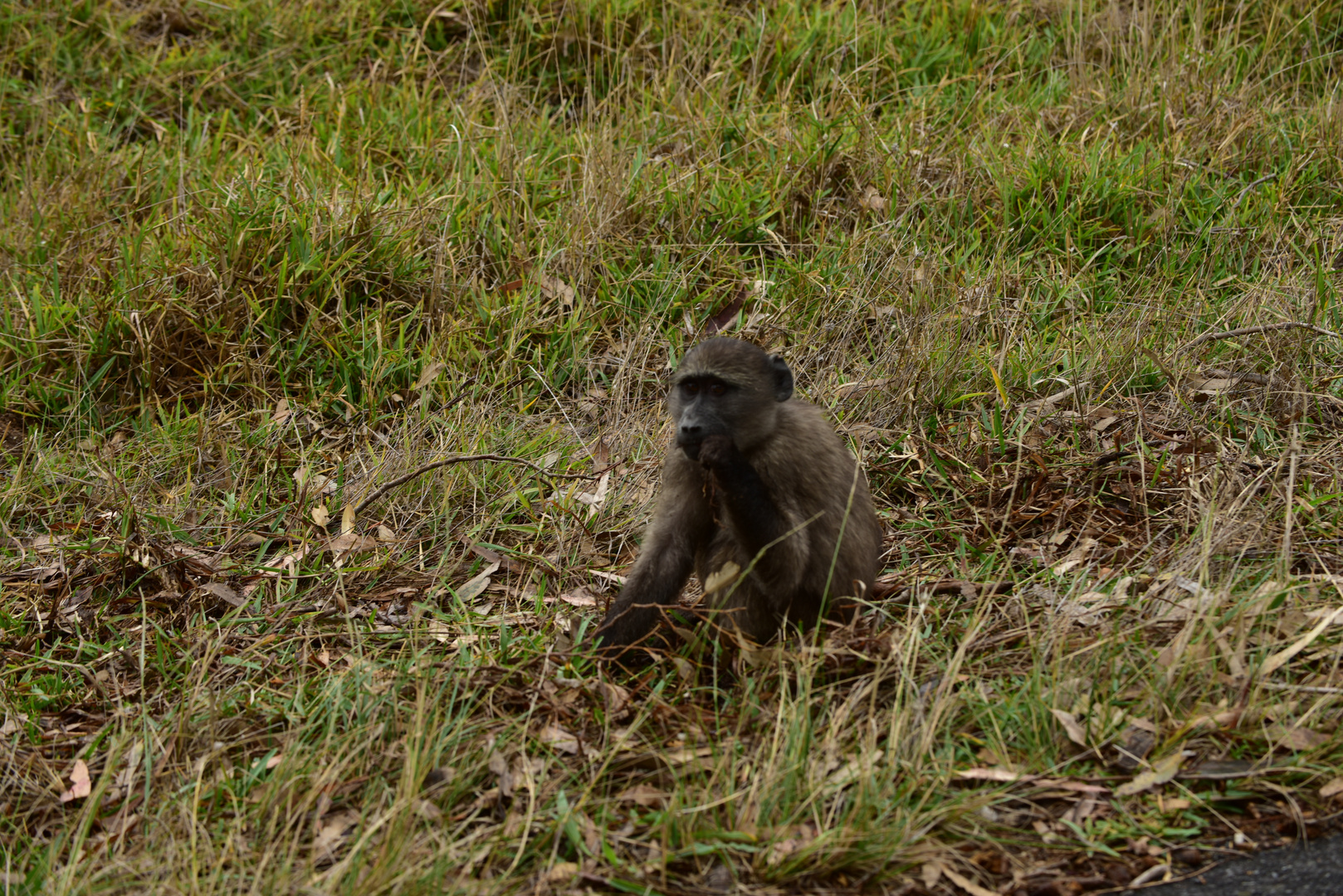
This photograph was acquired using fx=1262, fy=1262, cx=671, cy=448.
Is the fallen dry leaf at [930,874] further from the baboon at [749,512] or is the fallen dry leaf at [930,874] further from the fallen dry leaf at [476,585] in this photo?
the fallen dry leaf at [476,585]

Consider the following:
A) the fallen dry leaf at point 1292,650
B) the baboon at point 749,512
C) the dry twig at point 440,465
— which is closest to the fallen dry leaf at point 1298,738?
the fallen dry leaf at point 1292,650

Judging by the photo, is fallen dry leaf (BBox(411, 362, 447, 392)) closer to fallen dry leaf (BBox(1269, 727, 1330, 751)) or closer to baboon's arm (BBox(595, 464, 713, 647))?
baboon's arm (BBox(595, 464, 713, 647))

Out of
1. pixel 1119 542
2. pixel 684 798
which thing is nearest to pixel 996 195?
pixel 1119 542

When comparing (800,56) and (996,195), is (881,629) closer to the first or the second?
(996,195)

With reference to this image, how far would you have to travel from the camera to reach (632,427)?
5.30 metres

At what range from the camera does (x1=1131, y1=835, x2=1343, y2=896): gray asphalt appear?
107 inches

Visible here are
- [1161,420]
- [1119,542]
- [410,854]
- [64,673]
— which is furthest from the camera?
[1161,420]

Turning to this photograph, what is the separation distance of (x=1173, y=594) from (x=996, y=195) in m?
2.94

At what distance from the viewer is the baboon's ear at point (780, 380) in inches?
151

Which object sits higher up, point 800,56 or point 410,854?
point 800,56

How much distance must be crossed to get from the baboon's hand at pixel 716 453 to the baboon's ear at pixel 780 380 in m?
0.38

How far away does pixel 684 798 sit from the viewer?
9.84ft

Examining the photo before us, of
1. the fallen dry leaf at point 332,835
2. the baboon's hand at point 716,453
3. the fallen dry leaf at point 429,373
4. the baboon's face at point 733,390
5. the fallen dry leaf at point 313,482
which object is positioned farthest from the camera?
the fallen dry leaf at point 429,373

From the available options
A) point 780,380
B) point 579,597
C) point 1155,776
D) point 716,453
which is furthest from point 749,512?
point 1155,776
